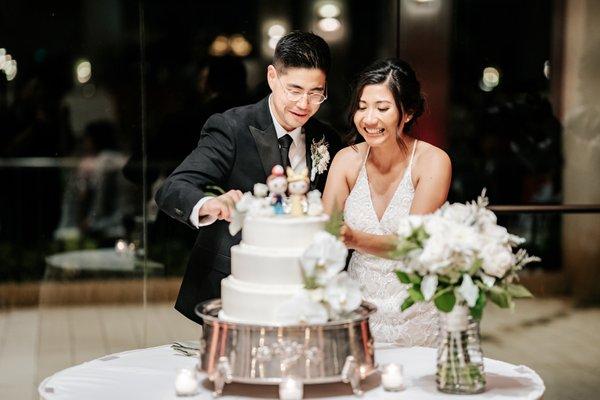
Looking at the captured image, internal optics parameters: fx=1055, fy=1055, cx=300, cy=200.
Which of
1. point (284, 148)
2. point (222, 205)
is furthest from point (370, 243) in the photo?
point (222, 205)

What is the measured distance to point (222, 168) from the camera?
3.89 meters

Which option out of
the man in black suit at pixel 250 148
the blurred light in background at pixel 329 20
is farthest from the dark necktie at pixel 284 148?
the blurred light in background at pixel 329 20

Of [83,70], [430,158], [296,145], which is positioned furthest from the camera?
[83,70]

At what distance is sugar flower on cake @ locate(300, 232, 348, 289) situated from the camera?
2.82 m

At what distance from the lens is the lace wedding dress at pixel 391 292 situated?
151 inches

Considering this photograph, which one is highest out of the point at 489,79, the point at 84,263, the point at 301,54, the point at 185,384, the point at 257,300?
the point at 489,79

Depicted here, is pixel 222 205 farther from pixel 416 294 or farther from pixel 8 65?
pixel 8 65

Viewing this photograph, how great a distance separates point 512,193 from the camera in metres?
6.63

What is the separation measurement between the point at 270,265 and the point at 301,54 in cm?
108

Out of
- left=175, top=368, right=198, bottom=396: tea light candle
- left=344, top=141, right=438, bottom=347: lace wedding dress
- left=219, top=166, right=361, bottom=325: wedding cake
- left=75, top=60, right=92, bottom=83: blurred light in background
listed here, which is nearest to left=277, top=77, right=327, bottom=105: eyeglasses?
left=344, top=141, right=438, bottom=347: lace wedding dress

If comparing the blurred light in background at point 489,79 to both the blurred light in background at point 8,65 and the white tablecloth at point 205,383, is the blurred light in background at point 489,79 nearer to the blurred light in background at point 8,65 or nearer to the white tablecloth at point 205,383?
the blurred light in background at point 8,65

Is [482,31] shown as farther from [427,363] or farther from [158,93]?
[427,363]

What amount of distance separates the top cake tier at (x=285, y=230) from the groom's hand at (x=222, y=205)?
1.05 feet

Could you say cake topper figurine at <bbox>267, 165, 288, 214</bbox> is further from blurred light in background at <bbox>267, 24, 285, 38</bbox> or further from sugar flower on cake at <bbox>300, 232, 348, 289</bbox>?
blurred light in background at <bbox>267, 24, 285, 38</bbox>
